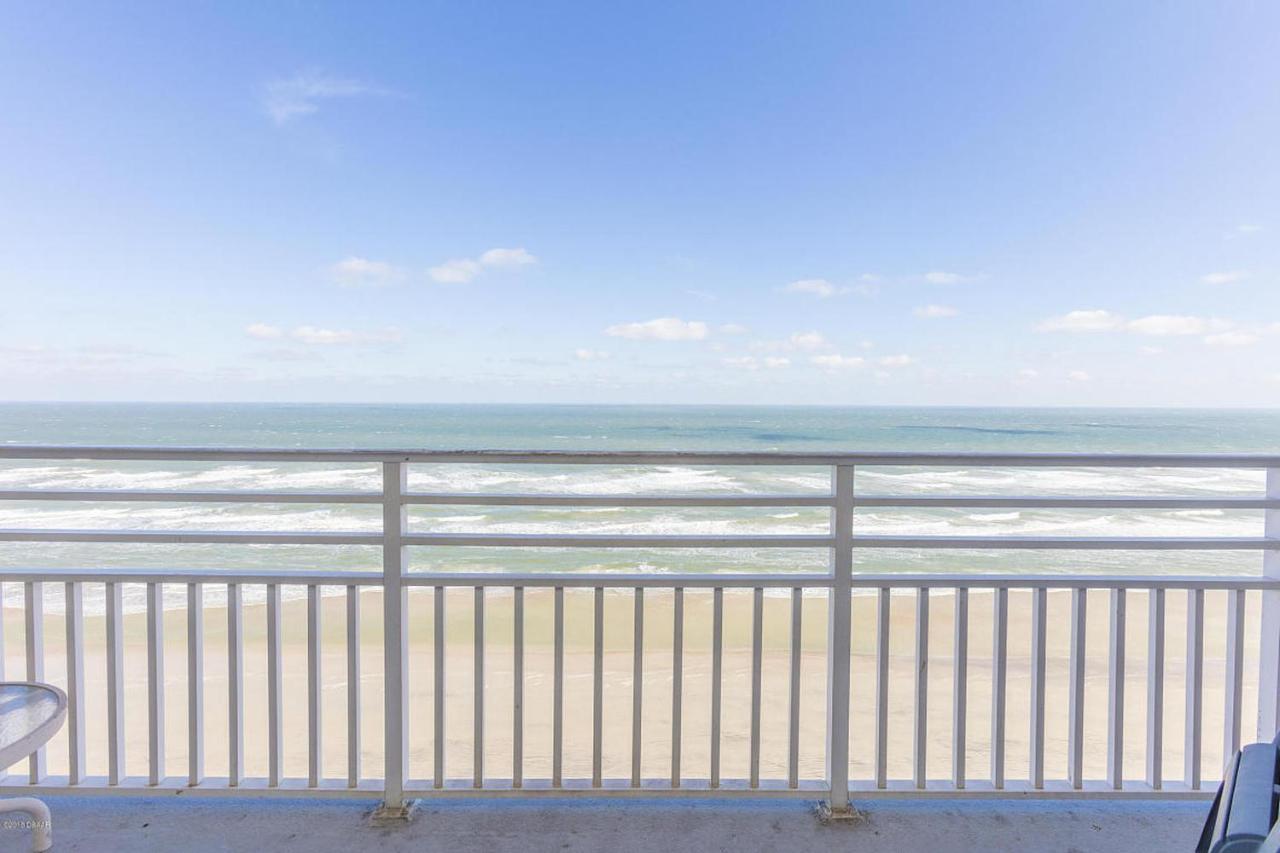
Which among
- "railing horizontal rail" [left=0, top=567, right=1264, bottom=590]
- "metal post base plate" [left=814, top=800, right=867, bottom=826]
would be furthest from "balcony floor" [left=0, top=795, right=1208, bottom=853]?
"railing horizontal rail" [left=0, top=567, right=1264, bottom=590]

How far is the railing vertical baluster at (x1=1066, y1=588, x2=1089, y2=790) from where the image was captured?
1.68 metres

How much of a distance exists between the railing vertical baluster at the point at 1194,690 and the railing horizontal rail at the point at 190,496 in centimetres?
239

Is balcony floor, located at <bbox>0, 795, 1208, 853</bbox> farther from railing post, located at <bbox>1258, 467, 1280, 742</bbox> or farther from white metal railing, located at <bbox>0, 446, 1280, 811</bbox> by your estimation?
railing post, located at <bbox>1258, 467, 1280, 742</bbox>

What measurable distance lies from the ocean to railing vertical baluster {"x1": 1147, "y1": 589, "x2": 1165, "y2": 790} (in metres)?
0.76

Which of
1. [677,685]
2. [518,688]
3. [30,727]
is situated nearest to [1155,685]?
[677,685]

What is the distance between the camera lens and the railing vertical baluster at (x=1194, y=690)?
1.70 metres

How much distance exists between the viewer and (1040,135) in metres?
7.95

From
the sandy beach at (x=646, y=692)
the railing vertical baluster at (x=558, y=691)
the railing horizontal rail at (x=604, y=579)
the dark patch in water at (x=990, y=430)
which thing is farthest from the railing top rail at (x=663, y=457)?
the dark patch in water at (x=990, y=430)

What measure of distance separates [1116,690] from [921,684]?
0.61 m

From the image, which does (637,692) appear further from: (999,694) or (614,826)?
(999,694)

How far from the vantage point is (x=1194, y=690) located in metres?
1.73

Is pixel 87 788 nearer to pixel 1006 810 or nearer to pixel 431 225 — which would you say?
pixel 1006 810

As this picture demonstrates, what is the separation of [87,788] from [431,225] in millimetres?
12218

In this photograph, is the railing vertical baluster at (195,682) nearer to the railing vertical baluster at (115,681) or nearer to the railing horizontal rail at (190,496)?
the railing vertical baluster at (115,681)
